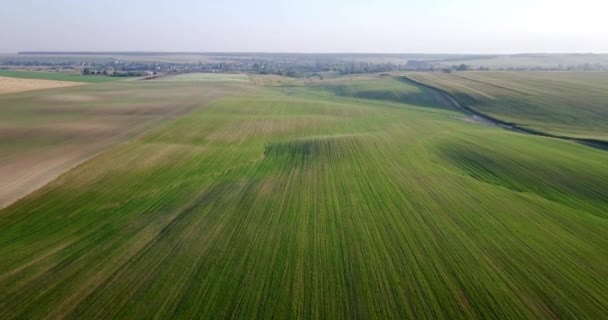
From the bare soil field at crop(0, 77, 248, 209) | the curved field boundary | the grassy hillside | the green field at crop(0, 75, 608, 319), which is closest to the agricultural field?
the curved field boundary

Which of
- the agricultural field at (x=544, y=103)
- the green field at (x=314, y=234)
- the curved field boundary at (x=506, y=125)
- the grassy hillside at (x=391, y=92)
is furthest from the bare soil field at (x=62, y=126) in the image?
the agricultural field at (x=544, y=103)

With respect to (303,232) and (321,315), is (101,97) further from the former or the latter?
(321,315)

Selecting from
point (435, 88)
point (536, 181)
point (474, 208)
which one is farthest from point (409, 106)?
point (474, 208)

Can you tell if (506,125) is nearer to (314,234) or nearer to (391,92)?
(391,92)

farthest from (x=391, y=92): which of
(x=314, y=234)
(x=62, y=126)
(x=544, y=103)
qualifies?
(x=314, y=234)

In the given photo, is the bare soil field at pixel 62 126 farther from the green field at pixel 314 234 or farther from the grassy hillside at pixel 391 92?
the grassy hillside at pixel 391 92

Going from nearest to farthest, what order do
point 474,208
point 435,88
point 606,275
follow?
point 606,275 < point 474,208 < point 435,88

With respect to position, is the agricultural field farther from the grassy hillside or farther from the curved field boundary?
the grassy hillside
